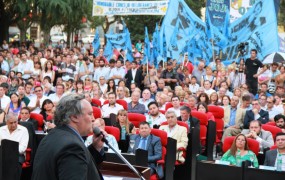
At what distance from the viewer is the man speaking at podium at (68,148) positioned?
3746mm

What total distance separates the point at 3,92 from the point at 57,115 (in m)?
11.4

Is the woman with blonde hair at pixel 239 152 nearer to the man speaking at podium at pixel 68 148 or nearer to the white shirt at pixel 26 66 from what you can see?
the man speaking at podium at pixel 68 148

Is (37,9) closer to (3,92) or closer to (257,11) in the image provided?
(257,11)

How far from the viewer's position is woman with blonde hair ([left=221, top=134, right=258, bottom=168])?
9.81 m

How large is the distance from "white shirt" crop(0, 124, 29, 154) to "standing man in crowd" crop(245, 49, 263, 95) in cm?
964

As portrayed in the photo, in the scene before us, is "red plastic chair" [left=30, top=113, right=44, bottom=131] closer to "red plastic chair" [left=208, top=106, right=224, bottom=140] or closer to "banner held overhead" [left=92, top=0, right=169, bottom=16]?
"red plastic chair" [left=208, top=106, right=224, bottom=140]

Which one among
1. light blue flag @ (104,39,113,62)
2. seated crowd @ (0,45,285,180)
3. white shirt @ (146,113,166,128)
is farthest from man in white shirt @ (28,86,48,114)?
light blue flag @ (104,39,113,62)

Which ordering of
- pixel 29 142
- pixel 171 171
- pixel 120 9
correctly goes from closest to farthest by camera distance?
1. pixel 171 171
2. pixel 29 142
3. pixel 120 9

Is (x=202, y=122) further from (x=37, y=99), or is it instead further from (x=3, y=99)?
(x=3, y=99)

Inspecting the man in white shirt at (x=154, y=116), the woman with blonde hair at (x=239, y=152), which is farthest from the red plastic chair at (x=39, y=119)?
the woman with blonde hair at (x=239, y=152)

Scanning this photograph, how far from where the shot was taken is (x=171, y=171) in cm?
1002

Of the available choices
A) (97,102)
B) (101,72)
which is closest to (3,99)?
(97,102)

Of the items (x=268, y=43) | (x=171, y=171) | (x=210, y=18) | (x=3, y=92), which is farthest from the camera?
(x=210, y=18)

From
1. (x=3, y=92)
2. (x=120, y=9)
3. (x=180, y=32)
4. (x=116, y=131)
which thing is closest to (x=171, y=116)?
(x=116, y=131)
